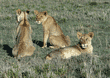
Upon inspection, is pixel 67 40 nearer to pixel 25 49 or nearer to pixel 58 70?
pixel 25 49

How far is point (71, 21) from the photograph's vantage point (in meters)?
13.8

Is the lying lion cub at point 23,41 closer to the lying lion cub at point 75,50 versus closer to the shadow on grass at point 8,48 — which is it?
the lying lion cub at point 75,50

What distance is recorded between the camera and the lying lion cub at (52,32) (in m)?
7.75

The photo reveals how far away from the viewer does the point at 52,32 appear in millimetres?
7969

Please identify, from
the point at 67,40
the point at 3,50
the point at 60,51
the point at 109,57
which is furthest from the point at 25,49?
the point at 109,57

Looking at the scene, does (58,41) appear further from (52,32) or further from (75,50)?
(75,50)

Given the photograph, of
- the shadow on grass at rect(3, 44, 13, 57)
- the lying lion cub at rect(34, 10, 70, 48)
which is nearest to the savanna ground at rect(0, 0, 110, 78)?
the shadow on grass at rect(3, 44, 13, 57)


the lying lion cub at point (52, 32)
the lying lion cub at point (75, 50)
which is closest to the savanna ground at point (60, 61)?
the lying lion cub at point (75, 50)

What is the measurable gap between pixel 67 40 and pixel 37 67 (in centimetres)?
302

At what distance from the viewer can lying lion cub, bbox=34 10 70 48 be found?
7.75 metres

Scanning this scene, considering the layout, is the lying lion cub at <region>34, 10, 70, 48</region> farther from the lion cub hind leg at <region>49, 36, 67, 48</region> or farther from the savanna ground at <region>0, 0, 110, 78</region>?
the savanna ground at <region>0, 0, 110, 78</region>

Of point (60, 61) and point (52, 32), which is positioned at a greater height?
point (52, 32)

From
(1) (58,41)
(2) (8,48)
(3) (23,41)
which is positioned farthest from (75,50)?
(2) (8,48)

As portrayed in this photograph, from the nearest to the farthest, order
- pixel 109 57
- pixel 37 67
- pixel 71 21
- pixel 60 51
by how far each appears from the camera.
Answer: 1. pixel 37 67
2. pixel 109 57
3. pixel 60 51
4. pixel 71 21
